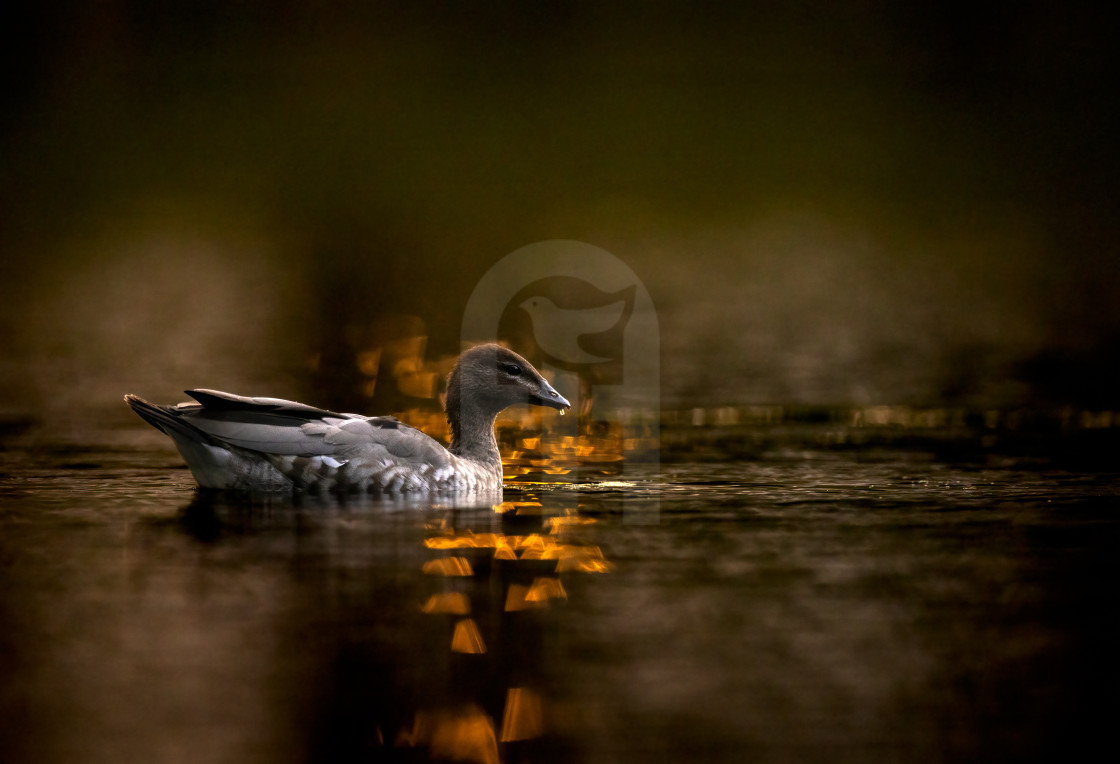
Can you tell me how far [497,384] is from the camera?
10.0 metres

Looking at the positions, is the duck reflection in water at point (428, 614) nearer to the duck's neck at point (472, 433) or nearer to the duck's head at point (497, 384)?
the duck's neck at point (472, 433)

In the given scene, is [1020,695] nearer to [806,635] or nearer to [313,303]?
[806,635]

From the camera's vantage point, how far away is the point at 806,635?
18.7 ft

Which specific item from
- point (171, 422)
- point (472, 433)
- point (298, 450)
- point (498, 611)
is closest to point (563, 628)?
point (498, 611)

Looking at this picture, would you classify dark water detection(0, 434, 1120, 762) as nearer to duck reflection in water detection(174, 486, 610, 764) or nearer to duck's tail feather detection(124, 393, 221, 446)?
duck reflection in water detection(174, 486, 610, 764)

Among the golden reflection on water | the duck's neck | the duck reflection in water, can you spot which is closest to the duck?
the duck reflection in water

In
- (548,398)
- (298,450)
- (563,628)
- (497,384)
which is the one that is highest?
(497,384)

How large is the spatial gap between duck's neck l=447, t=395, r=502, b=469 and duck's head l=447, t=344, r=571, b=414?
0.02m

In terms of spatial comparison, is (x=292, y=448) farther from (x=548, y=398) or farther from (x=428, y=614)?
(x=428, y=614)

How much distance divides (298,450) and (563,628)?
352 centimetres

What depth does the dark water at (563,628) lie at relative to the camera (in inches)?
184

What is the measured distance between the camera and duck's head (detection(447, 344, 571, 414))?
10008mm

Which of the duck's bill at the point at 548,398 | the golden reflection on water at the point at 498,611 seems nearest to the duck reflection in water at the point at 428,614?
the golden reflection on water at the point at 498,611

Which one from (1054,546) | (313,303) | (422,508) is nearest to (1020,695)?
(1054,546)
